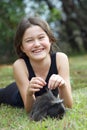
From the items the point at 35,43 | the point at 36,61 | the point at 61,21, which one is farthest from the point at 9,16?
the point at 35,43

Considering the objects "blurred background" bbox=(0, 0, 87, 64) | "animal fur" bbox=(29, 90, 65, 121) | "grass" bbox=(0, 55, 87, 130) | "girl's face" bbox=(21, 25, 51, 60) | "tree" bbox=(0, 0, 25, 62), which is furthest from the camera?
"blurred background" bbox=(0, 0, 87, 64)

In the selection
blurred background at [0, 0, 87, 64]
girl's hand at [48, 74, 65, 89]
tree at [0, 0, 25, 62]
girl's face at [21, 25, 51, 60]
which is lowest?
blurred background at [0, 0, 87, 64]

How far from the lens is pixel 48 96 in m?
3.33

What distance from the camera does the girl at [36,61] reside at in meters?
3.57

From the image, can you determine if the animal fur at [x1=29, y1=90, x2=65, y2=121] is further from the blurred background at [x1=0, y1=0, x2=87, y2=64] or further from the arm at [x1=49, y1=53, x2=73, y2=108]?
the blurred background at [x1=0, y1=0, x2=87, y2=64]

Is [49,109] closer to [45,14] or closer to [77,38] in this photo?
[45,14]

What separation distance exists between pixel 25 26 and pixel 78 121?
39.4 inches

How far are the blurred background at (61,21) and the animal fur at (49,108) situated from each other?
9.00m

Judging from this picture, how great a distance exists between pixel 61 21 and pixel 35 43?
13589 millimetres

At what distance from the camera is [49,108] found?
3309 mm

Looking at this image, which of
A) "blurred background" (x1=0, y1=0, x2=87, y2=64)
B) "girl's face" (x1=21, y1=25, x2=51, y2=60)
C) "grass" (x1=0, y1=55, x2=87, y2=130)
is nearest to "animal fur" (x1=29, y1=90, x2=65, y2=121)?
"grass" (x1=0, y1=55, x2=87, y2=130)

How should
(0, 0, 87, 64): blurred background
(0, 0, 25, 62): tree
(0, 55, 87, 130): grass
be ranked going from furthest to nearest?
(0, 0, 87, 64): blurred background → (0, 0, 25, 62): tree → (0, 55, 87, 130): grass

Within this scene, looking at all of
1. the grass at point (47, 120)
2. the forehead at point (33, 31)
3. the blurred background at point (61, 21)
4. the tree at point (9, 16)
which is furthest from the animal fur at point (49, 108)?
the blurred background at point (61, 21)

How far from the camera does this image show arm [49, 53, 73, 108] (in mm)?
3322
